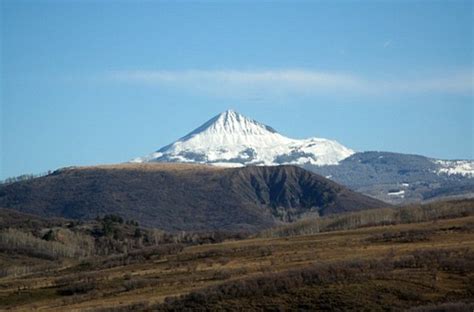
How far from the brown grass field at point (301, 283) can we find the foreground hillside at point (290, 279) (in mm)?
91

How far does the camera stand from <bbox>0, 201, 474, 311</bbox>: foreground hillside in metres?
63.6

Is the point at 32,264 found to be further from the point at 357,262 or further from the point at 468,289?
the point at 468,289

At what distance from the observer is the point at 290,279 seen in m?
69.2

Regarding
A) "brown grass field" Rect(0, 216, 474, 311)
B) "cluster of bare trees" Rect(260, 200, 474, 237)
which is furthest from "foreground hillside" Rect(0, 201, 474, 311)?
"cluster of bare trees" Rect(260, 200, 474, 237)

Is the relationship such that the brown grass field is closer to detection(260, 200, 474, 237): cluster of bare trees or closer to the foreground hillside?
the foreground hillside

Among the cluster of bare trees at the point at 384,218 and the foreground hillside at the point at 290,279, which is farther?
the cluster of bare trees at the point at 384,218

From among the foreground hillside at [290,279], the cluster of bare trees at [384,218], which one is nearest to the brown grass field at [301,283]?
the foreground hillside at [290,279]

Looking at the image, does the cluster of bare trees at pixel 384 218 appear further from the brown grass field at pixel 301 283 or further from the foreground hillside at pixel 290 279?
the foreground hillside at pixel 290 279

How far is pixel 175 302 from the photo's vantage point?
68.9 metres

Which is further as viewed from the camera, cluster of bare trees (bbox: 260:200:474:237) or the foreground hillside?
cluster of bare trees (bbox: 260:200:474:237)

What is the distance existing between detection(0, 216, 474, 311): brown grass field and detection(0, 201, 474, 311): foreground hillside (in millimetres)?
91

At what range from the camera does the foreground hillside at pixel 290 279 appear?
63.6 metres

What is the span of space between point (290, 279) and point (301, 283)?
3.98 feet

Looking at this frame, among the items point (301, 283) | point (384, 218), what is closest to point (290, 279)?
point (301, 283)
